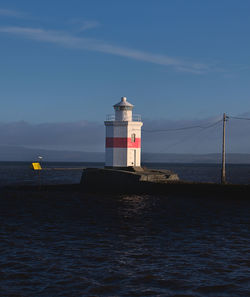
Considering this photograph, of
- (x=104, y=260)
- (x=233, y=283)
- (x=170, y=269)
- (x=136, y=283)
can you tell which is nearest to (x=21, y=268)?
(x=104, y=260)

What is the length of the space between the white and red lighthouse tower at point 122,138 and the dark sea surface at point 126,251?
10.8 m

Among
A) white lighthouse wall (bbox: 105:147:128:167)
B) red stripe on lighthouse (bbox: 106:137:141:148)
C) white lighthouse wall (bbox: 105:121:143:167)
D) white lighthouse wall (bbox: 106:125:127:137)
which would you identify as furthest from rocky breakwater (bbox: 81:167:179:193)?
white lighthouse wall (bbox: 106:125:127:137)

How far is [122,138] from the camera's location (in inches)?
1545

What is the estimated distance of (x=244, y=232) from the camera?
19.6m

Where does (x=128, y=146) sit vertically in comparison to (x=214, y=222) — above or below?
above

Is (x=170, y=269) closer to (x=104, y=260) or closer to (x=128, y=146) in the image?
(x=104, y=260)

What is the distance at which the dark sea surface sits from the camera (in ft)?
38.2

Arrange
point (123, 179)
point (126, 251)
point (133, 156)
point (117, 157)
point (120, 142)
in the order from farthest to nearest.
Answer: point (133, 156) → point (117, 157) → point (120, 142) → point (123, 179) → point (126, 251)

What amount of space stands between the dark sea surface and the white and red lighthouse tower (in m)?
10.8

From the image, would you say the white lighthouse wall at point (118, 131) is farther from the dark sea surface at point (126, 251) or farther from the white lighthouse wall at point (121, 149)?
the dark sea surface at point (126, 251)

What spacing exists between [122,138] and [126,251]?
24.1 m

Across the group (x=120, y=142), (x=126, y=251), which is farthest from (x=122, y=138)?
(x=126, y=251)

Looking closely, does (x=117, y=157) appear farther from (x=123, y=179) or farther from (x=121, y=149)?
(x=123, y=179)

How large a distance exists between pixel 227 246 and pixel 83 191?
85.6ft
